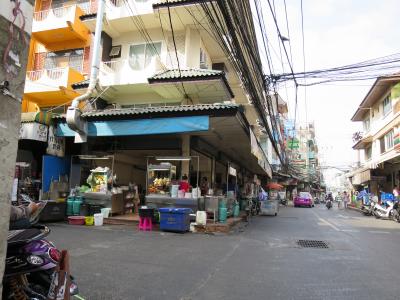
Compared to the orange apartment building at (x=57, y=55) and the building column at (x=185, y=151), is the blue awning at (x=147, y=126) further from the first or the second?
the orange apartment building at (x=57, y=55)

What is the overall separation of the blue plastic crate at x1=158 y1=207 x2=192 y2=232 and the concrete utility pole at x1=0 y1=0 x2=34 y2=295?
31.7 feet

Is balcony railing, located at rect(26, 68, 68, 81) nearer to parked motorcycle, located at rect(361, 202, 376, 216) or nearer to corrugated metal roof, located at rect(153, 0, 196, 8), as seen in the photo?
corrugated metal roof, located at rect(153, 0, 196, 8)

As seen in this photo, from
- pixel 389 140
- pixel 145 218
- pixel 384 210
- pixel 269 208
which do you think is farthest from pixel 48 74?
pixel 389 140

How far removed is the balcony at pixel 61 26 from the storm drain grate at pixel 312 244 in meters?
16.5

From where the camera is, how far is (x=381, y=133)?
2933 centimetres

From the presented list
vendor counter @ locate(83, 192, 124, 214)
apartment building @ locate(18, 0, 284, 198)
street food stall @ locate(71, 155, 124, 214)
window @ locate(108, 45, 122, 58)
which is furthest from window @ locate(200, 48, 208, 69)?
vendor counter @ locate(83, 192, 124, 214)

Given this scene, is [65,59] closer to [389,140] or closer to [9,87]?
[9,87]

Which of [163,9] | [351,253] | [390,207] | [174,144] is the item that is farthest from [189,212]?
[390,207]

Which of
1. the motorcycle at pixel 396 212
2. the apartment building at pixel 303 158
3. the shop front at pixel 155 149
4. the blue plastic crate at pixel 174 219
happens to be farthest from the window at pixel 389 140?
the apartment building at pixel 303 158

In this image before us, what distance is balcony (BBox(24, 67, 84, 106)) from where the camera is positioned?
19.6 meters

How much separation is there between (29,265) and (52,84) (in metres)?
18.0

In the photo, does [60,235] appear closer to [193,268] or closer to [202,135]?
[193,268]

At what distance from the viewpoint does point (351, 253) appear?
30.1 ft

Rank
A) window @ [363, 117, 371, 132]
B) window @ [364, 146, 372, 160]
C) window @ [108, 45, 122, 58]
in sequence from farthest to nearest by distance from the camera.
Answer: window @ [363, 117, 371, 132], window @ [364, 146, 372, 160], window @ [108, 45, 122, 58]
